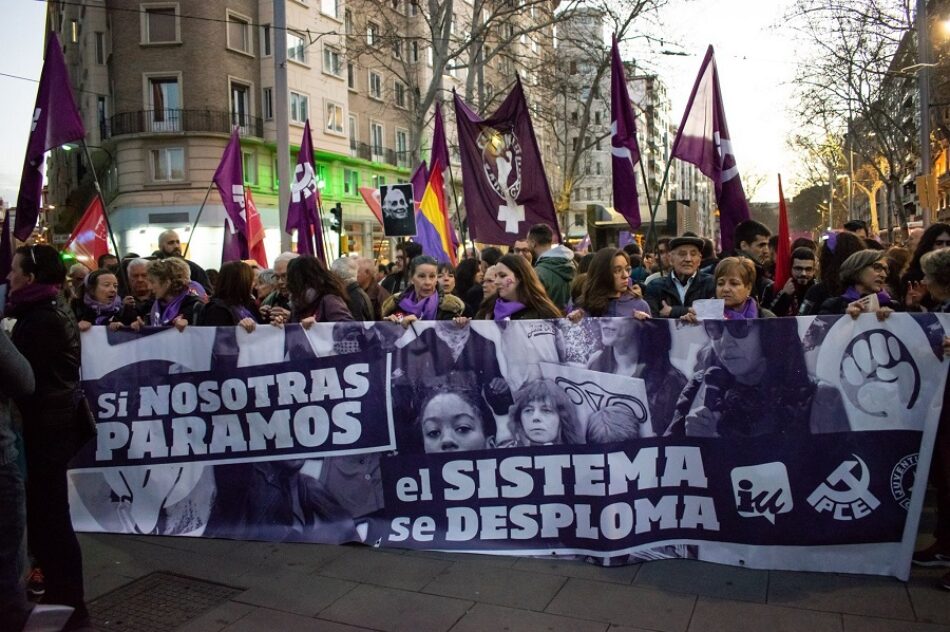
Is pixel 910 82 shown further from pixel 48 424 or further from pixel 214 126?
pixel 48 424

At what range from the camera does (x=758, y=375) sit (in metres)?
4.36

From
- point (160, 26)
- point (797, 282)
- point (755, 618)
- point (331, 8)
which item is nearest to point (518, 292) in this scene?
point (755, 618)

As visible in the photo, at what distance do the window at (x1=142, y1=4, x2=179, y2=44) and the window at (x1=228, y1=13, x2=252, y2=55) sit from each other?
2216 mm

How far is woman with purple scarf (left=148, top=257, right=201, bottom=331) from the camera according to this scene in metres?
5.65

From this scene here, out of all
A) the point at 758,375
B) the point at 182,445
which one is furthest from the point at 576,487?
the point at 182,445

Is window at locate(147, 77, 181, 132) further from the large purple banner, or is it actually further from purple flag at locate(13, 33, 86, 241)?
the large purple banner

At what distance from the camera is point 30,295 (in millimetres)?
3910

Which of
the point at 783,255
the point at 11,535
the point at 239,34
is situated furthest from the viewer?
the point at 239,34

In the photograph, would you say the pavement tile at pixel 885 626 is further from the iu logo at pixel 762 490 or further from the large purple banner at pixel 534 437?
the iu logo at pixel 762 490

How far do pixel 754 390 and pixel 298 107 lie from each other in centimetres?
3460

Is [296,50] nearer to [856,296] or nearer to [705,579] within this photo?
[856,296]

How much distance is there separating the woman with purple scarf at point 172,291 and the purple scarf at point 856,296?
4.34 metres

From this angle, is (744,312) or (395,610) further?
(744,312)

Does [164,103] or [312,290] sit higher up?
[164,103]
